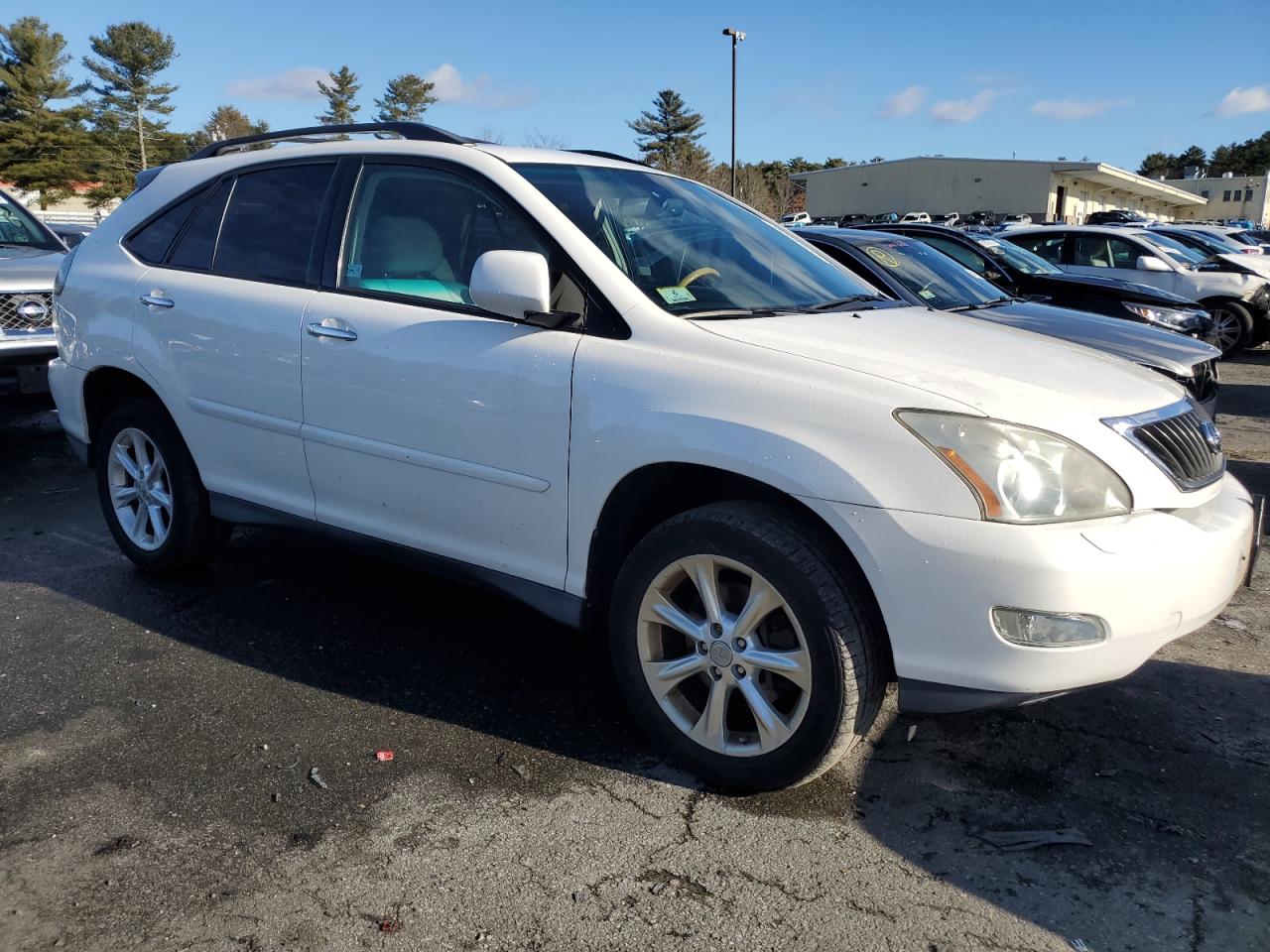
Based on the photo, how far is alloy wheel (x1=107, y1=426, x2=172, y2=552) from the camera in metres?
4.48

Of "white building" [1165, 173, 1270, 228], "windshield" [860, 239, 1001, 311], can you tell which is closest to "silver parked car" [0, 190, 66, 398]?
"windshield" [860, 239, 1001, 311]

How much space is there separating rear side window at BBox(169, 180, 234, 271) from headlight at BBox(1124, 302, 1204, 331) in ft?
26.4

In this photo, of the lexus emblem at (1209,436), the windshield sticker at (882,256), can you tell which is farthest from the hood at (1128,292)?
the lexus emblem at (1209,436)

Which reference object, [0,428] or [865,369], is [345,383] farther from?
[0,428]

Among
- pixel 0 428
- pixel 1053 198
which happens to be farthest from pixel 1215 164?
pixel 0 428

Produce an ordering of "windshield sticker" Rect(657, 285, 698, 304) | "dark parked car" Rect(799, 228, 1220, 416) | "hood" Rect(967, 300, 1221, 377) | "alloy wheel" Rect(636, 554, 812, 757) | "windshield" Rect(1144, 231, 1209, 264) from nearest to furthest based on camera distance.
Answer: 1. "alloy wheel" Rect(636, 554, 812, 757)
2. "windshield sticker" Rect(657, 285, 698, 304)
3. "hood" Rect(967, 300, 1221, 377)
4. "dark parked car" Rect(799, 228, 1220, 416)
5. "windshield" Rect(1144, 231, 1209, 264)

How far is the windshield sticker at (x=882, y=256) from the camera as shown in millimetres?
6945

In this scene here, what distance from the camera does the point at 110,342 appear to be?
14.4 feet

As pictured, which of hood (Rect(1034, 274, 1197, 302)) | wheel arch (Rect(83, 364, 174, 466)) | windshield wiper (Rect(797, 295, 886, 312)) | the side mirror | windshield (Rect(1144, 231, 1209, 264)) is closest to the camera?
the side mirror

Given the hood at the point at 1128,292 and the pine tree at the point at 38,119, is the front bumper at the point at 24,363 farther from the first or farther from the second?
the pine tree at the point at 38,119

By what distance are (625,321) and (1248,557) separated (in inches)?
75.3

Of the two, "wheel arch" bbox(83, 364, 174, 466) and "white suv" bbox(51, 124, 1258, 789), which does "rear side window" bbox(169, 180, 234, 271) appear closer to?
"white suv" bbox(51, 124, 1258, 789)

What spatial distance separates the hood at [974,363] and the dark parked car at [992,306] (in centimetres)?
266

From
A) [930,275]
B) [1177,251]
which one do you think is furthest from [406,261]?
[1177,251]
